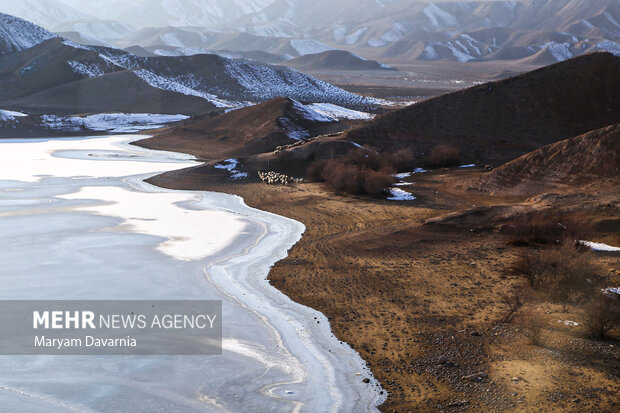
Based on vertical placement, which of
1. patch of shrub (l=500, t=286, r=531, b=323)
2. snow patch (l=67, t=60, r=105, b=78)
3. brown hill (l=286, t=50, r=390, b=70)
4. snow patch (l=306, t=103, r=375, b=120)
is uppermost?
brown hill (l=286, t=50, r=390, b=70)

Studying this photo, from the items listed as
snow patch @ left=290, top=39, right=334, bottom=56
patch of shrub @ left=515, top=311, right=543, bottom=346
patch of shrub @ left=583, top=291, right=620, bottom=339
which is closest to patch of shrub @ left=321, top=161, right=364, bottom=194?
patch of shrub @ left=515, top=311, right=543, bottom=346

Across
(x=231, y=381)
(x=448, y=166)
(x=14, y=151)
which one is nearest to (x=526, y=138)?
(x=448, y=166)

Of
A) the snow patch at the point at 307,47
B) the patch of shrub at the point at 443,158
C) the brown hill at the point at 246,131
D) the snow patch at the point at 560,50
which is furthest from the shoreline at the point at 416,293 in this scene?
the snow patch at the point at 307,47

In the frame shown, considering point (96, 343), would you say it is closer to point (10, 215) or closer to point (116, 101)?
point (10, 215)

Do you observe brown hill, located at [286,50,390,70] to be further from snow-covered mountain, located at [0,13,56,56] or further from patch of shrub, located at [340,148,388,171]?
patch of shrub, located at [340,148,388,171]

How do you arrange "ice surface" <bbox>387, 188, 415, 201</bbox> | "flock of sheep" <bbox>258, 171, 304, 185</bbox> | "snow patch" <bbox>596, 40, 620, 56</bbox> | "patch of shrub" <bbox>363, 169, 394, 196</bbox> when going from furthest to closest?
"snow patch" <bbox>596, 40, 620, 56</bbox>, "flock of sheep" <bbox>258, 171, 304, 185</bbox>, "patch of shrub" <bbox>363, 169, 394, 196</bbox>, "ice surface" <bbox>387, 188, 415, 201</bbox>

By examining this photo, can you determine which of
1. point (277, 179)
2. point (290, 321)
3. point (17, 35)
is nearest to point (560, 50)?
point (17, 35)
